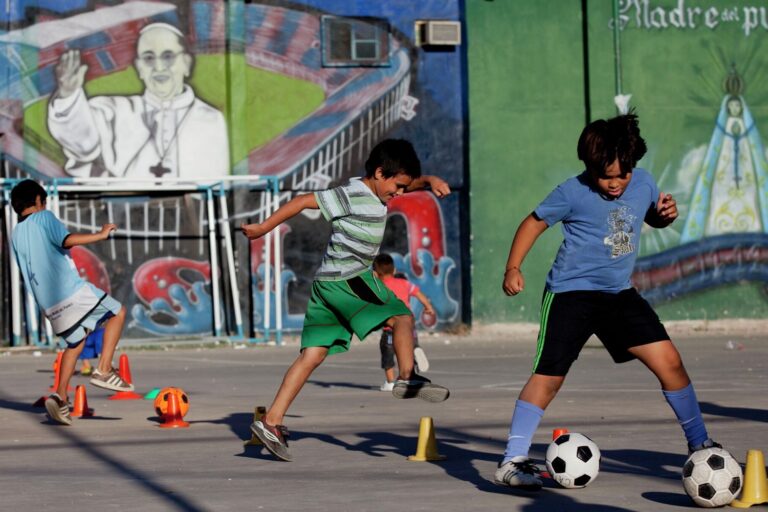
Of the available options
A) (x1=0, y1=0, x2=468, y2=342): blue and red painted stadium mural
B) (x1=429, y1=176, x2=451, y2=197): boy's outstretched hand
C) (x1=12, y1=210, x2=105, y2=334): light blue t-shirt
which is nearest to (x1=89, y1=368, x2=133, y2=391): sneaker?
(x1=12, y1=210, x2=105, y2=334): light blue t-shirt

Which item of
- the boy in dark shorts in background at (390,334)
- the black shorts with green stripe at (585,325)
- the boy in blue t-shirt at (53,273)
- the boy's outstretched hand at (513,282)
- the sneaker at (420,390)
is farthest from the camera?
the boy in dark shorts in background at (390,334)

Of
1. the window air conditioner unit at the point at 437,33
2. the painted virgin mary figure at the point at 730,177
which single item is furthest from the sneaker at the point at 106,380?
the painted virgin mary figure at the point at 730,177

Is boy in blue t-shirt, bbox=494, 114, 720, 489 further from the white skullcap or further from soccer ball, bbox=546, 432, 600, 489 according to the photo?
the white skullcap

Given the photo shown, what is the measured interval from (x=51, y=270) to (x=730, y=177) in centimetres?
1656

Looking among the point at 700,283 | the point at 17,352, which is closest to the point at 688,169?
the point at 700,283

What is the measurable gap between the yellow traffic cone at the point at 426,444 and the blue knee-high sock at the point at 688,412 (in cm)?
155

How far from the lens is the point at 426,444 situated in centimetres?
850

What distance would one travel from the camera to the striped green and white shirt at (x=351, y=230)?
8.86 metres

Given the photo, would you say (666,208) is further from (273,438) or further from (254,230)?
(273,438)

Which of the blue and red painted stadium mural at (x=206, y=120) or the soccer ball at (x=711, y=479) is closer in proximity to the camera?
the soccer ball at (x=711, y=479)

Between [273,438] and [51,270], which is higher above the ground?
[51,270]

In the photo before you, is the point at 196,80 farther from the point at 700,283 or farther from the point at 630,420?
the point at 630,420

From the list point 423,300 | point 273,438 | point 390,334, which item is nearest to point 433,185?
point 273,438

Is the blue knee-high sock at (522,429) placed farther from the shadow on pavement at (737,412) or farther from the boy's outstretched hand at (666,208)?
the shadow on pavement at (737,412)
